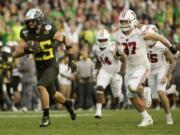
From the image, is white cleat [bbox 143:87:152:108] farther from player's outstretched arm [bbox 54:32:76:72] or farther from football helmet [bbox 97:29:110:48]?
football helmet [bbox 97:29:110:48]

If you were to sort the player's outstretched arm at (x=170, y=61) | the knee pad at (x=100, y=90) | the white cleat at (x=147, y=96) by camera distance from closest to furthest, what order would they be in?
the white cleat at (x=147, y=96)
the player's outstretched arm at (x=170, y=61)
the knee pad at (x=100, y=90)

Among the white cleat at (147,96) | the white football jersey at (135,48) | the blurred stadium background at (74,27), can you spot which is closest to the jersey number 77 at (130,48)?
the white football jersey at (135,48)

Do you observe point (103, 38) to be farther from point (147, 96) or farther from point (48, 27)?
point (48, 27)

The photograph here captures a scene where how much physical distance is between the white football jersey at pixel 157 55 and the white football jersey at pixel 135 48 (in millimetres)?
827

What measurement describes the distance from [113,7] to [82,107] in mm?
4100

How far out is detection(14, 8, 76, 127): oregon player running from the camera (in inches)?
461

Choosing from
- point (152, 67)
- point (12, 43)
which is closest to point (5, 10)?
point (12, 43)

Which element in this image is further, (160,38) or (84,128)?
(160,38)

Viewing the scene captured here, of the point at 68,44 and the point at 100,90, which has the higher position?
the point at 68,44

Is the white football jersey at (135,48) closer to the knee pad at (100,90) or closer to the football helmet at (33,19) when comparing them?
the football helmet at (33,19)

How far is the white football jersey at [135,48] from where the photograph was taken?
12.2 meters

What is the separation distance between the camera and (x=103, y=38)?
15789 millimetres

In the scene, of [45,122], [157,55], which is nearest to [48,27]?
[45,122]

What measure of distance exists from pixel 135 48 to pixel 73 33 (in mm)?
8969
